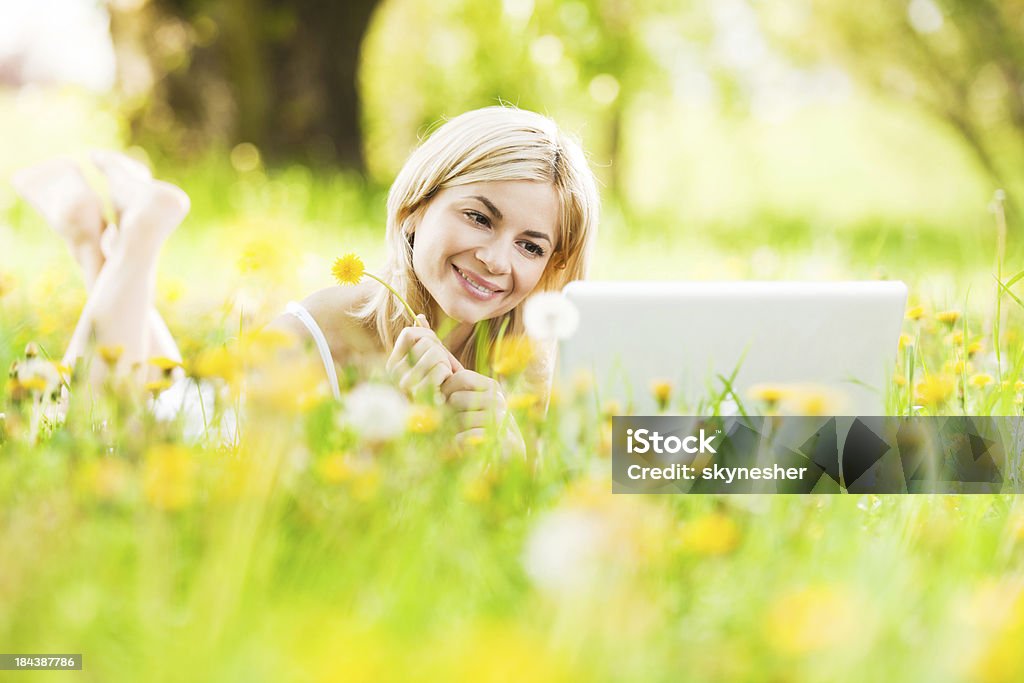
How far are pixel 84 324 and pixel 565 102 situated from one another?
30.2ft

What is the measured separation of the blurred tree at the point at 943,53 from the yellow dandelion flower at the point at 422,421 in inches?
312

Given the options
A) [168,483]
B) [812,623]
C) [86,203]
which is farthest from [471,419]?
[86,203]

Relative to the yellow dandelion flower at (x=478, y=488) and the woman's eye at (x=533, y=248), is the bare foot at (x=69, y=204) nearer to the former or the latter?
the woman's eye at (x=533, y=248)

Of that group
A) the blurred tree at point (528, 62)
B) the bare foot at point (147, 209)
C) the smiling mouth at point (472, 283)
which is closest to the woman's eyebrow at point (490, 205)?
the smiling mouth at point (472, 283)

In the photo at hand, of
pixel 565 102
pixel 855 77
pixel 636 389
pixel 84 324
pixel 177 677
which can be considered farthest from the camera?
pixel 565 102

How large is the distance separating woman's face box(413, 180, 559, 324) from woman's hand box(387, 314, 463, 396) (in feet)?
1.19

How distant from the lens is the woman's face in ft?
7.25

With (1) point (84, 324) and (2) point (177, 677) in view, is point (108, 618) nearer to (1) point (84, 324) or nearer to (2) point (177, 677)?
(2) point (177, 677)

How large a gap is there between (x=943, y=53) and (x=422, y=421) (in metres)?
8.85

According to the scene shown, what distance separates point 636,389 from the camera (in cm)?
156

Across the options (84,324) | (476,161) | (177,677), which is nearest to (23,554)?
(177,677)

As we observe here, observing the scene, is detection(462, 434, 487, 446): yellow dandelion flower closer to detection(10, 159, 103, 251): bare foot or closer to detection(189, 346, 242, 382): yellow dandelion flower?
detection(189, 346, 242, 382): yellow dandelion flower

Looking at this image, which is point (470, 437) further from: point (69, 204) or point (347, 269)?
point (69, 204)

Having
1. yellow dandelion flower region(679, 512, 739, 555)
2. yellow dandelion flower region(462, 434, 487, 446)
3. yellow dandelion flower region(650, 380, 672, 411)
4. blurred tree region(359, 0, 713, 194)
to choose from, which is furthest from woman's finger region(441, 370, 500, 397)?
blurred tree region(359, 0, 713, 194)
